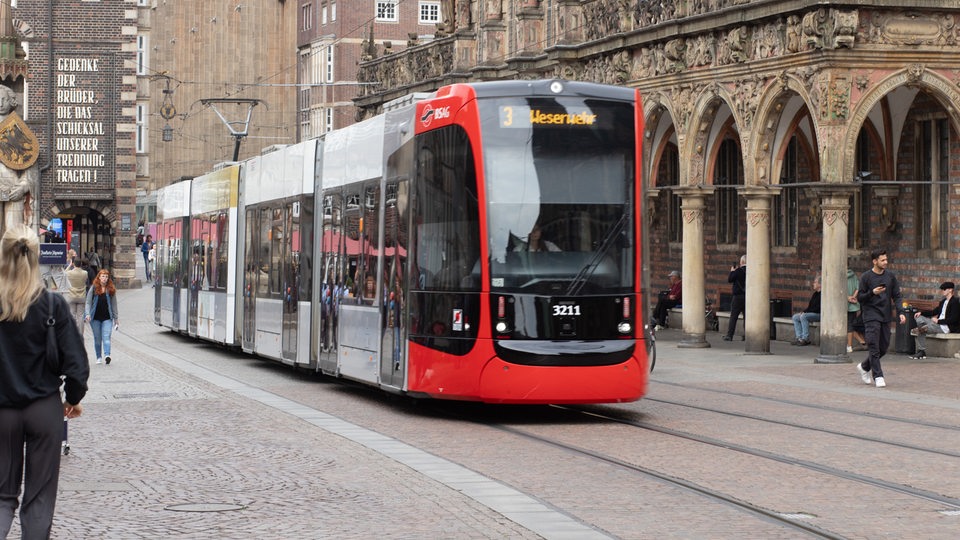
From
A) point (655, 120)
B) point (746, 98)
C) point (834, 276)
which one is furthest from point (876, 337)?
point (655, 120)

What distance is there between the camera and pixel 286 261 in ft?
81.5

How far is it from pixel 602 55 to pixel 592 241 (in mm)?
19065

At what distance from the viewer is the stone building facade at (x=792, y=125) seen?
27.4 metres

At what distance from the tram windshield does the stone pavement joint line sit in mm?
2120

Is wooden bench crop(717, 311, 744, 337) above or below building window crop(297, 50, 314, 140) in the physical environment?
below

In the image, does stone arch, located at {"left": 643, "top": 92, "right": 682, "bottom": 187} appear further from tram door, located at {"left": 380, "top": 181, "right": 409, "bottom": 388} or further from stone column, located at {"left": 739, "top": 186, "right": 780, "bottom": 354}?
tram door, located at {"left": 380, "top": 181, "right": 409, "bottom": 388}

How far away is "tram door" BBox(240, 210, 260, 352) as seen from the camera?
27.4 metres

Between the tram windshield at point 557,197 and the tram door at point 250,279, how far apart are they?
430 inches

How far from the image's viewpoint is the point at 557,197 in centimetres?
1692

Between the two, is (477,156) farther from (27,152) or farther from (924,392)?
(27,152)

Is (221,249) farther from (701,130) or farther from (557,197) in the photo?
(557,197)

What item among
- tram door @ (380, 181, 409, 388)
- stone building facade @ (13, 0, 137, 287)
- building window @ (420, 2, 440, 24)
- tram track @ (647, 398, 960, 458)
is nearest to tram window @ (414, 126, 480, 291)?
tram door @ (380, 181, 409, 388)

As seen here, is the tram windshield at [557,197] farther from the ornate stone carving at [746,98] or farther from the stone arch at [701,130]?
the stone arch at [701,130]

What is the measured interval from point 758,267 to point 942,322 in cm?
350
